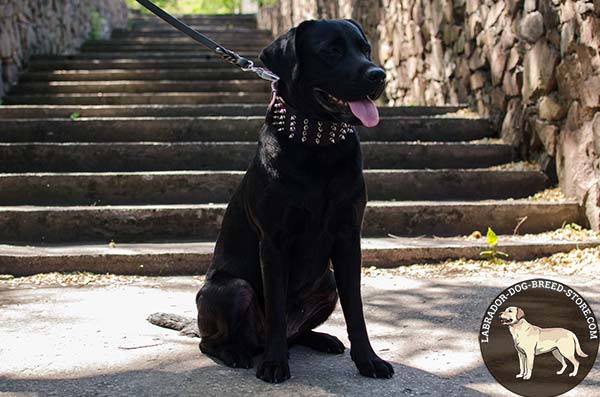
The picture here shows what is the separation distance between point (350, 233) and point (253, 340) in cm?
60

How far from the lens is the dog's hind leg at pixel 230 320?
9.12ft

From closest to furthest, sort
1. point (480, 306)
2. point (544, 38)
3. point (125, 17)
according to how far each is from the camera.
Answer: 1. point (480, 306)
2. point (544, 38)
3. point (125, 17)

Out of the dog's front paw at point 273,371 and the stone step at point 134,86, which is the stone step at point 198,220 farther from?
the stone step at point 134,86

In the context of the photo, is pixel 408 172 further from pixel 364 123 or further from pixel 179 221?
pixel 364 123

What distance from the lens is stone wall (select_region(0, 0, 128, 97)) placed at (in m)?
8.20

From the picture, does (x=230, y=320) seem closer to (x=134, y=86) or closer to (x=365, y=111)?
(x=365, y=111)

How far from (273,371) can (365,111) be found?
982 mm

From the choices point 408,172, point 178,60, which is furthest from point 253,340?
point 178,60

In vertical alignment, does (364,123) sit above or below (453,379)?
above

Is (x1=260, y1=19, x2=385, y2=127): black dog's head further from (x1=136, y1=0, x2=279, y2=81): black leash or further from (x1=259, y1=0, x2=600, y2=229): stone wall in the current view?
(x1=259, y1=0, x2=600, y2=229): stone wall

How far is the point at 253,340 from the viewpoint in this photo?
289 cm

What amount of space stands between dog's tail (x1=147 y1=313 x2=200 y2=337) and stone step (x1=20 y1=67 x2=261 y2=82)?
576 centimetres

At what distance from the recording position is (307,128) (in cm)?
268

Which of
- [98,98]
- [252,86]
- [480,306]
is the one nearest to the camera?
[480,306]
